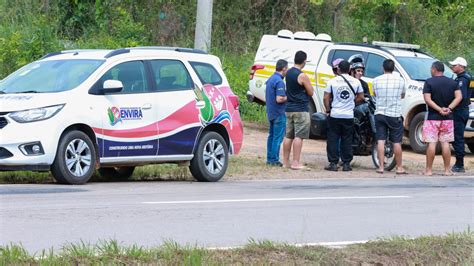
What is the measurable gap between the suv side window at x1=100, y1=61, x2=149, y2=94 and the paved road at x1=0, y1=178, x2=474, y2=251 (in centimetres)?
127

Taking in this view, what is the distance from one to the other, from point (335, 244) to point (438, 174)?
9161 mm

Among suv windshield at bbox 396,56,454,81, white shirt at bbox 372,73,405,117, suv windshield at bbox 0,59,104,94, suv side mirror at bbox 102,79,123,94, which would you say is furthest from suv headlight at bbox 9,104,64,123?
suv windshield at bbox 396,56,454,81

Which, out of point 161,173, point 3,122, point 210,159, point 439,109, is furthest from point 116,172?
point 439,109

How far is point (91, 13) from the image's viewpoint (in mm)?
A: 27609

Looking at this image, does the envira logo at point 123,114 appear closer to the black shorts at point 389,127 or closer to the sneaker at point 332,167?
the sneaker at point 332,167

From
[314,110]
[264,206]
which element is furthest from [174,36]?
[264,206]

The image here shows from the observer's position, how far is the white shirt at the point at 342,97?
17.2 metres

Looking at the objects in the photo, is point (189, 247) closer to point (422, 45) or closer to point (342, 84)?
point (342, 84)

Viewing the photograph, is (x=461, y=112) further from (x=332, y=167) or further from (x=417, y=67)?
(x=417, y=67)

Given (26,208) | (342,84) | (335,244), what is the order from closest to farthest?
1. (335,244)
2. (26,208)
3. (342,84)

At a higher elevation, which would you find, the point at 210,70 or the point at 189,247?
the point at 210,70

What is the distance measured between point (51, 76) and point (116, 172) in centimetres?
217

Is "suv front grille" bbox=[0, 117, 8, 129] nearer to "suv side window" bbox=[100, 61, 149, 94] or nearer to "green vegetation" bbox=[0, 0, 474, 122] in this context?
"suv side window" bbox=[100, 61, 149, 94]

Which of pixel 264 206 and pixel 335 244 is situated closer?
pixel 335 244
